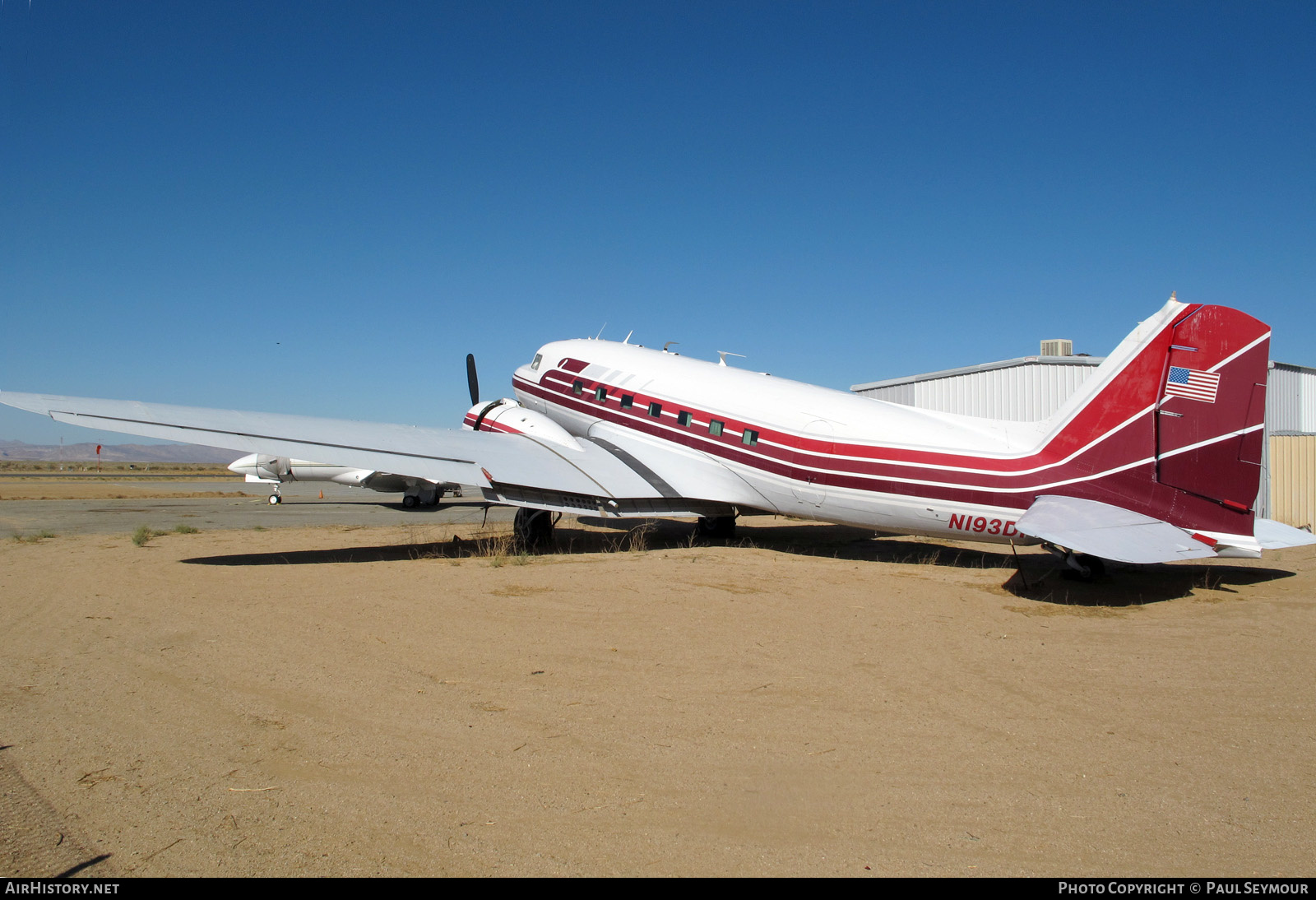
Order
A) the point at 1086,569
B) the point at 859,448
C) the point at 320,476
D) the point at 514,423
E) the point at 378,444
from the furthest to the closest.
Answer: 1. the point at 320,476
2. the point at 514,423
3. the point at 378,444
4. the point at 859,448
5. the point at 1086,569

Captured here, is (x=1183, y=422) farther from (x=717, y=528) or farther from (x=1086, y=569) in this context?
(x=717, y=528)

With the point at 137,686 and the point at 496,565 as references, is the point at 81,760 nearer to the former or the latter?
the point at 137,686

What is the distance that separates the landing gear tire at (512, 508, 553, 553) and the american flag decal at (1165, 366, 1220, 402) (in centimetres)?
1033

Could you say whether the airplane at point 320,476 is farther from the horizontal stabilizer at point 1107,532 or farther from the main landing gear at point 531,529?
the horizontal stabilizer at point 1107,532

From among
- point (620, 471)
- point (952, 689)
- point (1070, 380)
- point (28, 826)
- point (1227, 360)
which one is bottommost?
point (28, 826)

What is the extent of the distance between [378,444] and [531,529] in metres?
3.37

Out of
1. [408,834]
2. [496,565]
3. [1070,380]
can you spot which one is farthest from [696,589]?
[1070,380]

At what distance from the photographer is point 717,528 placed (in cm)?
1620

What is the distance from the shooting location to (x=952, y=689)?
230 inches

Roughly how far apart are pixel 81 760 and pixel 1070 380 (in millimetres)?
21906

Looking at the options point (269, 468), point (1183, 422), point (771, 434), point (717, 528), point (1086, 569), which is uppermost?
point (1183, 422)

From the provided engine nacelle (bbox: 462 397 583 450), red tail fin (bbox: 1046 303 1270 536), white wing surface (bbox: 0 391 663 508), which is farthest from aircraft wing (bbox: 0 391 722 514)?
red tail fin (bbox: 1046 303 1270 536)

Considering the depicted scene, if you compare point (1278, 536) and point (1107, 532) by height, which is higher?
point (1278, 536)

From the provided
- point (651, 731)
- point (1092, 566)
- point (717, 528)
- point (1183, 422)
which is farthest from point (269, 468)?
point (1183, 422)
